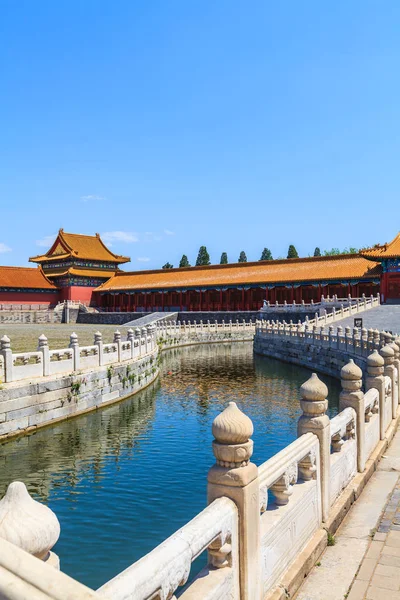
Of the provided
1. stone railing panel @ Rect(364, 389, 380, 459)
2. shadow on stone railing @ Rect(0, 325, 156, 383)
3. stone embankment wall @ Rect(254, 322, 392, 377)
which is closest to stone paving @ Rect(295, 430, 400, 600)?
stone railing panel @ Rect(364, 389, 380, 459)

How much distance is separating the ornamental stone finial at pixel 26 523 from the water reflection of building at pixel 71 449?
821 centimetres

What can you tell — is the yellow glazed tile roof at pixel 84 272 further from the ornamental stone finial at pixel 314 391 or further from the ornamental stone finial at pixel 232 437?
the ornamental stone finial at pixel 232 437

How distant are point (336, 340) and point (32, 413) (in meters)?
16.3

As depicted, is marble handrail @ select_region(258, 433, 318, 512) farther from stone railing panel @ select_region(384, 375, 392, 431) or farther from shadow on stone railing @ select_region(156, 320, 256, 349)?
shadow on stone railing @ select_region(156, 320, 256, 349)

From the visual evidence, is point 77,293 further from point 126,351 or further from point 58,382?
point 58,382

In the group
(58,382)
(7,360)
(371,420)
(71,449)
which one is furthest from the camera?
(58,382)

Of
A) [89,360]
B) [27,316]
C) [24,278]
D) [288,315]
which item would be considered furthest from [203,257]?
[89,360]

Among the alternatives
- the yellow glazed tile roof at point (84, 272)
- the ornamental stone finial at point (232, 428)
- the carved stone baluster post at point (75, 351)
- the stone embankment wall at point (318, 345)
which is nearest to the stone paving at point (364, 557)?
the ornamental stone finial at point (232, 428)

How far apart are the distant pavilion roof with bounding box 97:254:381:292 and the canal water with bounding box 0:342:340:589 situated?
29390 mm

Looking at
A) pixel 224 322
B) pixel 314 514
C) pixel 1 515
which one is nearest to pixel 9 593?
pixel 1 515

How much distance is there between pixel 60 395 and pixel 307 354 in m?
17.7

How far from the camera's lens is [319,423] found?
19.1 feet

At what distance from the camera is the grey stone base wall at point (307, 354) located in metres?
25.5

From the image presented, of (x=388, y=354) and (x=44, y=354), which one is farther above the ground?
(x=388, y=354)
